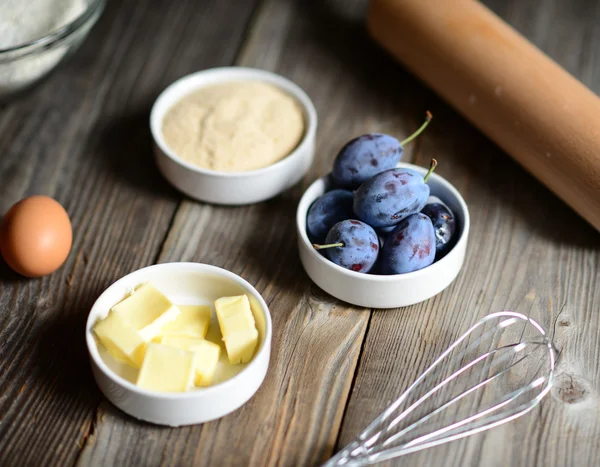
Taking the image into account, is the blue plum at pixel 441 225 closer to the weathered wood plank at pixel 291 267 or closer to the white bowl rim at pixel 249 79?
the weathered wood plank at pixel 291 267

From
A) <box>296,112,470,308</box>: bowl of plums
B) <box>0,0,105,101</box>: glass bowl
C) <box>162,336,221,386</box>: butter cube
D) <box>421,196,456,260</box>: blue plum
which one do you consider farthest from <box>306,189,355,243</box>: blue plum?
<box>0,0,105,101</box>: glass bowl

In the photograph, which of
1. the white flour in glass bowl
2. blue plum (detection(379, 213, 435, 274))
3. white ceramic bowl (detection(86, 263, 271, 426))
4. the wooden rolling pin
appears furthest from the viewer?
the white flour in glass bowl

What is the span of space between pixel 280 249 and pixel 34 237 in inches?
13.0

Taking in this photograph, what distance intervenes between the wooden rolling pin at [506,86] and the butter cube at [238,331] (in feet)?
1.62

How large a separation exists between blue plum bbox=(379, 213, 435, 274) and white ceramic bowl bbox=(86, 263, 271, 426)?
0.55 ft

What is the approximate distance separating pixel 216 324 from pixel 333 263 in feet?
0.54

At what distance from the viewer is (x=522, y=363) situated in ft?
2.97

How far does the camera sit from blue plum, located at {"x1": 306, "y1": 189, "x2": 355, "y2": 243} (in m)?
0.98

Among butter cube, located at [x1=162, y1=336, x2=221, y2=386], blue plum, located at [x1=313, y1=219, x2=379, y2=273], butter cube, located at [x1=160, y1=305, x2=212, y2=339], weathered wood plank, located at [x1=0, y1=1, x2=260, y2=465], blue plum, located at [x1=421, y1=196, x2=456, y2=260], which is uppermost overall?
blue plum, located at [x1=421, y1=196, x2=456, y2=260]

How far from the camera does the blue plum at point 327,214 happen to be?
979 millimetres

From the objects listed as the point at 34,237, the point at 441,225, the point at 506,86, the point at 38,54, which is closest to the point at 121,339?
the point at 34,237

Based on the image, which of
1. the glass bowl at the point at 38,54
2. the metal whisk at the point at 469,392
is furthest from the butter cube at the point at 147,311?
the glass bowl at the point at 38,54

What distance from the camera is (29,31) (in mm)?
1181

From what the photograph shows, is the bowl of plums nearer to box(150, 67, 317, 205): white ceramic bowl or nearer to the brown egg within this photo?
box(150, 67, 317, 205): white ceramic bowl
